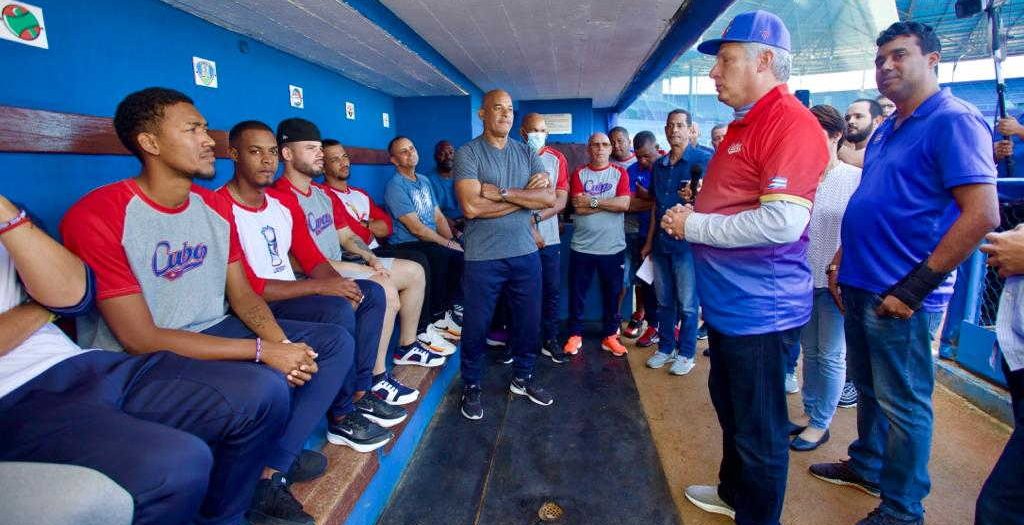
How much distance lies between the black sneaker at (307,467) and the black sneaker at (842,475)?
2127 millimetres

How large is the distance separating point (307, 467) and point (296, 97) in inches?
129

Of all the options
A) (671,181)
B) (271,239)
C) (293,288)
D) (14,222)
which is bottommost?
(293,288)

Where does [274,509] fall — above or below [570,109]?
below

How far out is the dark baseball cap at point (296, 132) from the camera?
2.90 meters

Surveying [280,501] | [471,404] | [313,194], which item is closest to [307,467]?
[280,501]

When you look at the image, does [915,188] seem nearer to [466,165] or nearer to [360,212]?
[466,165]

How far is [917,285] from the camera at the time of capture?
4.90 ft

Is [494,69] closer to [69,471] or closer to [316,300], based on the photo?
[316,300]

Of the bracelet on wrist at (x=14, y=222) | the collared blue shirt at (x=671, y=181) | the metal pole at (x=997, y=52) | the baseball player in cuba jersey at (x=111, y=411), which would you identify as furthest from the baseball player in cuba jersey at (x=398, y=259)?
the metal pole at (x=997, y=52)

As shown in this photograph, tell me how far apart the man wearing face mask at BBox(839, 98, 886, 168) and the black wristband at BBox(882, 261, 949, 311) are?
145 cm

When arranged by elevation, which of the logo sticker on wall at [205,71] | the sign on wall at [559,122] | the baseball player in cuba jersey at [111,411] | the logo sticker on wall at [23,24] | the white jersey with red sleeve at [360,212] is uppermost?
the sign on wall at [559,122]

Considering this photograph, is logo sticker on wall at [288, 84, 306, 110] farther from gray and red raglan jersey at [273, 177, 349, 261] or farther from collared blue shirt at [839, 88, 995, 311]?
collared blue shirt at [839, 88, 995, 311]

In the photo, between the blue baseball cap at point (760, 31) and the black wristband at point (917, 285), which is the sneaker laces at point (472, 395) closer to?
the black wristband at point (917, 285)

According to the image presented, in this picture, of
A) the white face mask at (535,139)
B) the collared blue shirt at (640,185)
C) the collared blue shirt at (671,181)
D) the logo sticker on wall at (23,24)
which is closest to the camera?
the logo sticker on wall at (23,24)
